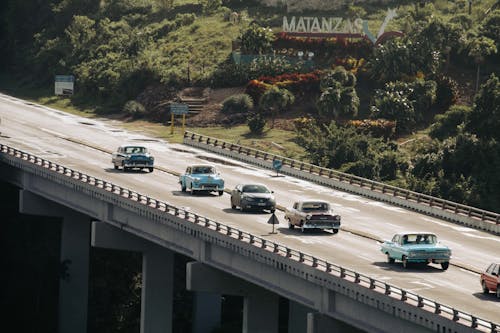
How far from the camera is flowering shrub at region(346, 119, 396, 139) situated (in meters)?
106

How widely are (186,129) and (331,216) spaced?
54.4 metres

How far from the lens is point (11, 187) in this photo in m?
97.7

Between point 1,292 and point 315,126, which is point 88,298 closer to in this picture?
point 1,292

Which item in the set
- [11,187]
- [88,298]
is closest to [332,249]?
[88,298]

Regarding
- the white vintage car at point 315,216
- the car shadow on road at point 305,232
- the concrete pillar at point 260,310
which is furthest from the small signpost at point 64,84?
the concrete pillar at point 260,310

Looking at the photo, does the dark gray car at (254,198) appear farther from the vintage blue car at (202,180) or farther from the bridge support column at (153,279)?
the vintage blue car at (202,180)

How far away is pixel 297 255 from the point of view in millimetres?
51281

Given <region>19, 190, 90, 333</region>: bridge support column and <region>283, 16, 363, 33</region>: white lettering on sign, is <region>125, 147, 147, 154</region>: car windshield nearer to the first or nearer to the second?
<region>19, 190, 90, 333</region>: bridge support column

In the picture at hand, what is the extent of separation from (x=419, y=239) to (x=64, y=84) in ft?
287

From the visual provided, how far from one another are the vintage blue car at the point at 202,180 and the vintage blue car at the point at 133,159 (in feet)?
30.5

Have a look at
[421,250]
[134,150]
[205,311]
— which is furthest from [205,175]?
[421,250]

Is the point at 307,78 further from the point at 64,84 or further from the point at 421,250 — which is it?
the point at 421,250

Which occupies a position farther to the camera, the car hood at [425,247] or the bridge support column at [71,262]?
the bridge support column at [71,262]

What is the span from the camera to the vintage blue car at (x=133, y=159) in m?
83.2
